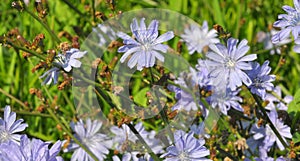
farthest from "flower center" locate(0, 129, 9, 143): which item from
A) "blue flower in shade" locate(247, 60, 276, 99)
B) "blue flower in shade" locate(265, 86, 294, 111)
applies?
"blue flower in shade" locate(265, 86, 294, 111)

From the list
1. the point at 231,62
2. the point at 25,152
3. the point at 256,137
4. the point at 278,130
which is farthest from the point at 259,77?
the point at 25,152

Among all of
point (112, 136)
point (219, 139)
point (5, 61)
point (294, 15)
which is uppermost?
point (5, 61)

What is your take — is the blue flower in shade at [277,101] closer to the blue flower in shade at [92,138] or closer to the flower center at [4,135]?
the blue flower in shade at [92,138]

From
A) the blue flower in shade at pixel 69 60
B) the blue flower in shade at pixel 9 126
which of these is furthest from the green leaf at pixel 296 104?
the blue flower in shade at pixel 9 126

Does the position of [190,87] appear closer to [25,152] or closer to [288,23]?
[288,23]

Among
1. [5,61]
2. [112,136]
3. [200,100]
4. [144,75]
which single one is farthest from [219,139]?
[5,61]

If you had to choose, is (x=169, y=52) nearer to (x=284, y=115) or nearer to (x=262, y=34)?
(x=284, y=115)
